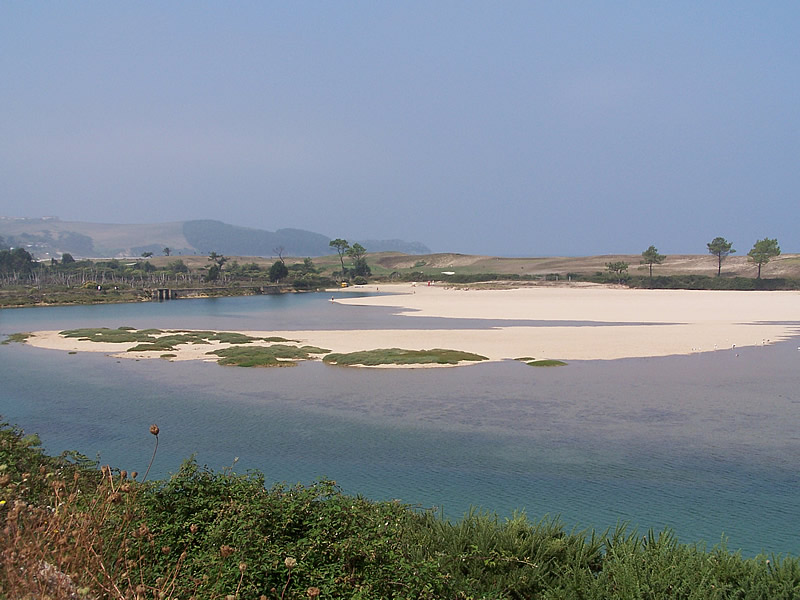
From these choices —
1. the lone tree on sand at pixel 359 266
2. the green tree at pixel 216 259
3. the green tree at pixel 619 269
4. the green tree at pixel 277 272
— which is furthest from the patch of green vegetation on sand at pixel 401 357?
the lone tree on sand at pixel 359 266

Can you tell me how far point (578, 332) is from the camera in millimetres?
44469

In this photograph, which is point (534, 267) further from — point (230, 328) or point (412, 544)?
point (412, 544)

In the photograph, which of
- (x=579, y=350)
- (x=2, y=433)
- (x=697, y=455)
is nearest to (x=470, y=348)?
(x=579, y=350)

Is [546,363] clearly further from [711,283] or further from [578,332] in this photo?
[711,283]

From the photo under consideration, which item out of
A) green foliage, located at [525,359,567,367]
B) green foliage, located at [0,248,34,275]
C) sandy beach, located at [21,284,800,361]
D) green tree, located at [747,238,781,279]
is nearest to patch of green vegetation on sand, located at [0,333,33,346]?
sandy beach, located at [21,284,800,361]

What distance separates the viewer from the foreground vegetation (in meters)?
5.95

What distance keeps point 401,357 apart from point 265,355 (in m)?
7.38

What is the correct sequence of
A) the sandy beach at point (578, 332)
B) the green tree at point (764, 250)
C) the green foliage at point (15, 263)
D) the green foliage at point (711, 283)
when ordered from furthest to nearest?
the green foliage at point (15, 263) < the green tree at point (764, 250) < the green foliage at point (711, 283) < the sandy beach at point (578, 332)

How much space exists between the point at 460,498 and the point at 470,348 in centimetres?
2311

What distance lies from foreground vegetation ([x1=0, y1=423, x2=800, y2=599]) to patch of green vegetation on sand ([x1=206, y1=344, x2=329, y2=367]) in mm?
23672

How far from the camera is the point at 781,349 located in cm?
3606

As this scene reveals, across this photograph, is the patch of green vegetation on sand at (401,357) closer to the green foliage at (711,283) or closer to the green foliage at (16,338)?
the green foliage at (16,338)

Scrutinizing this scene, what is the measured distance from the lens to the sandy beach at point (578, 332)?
36.9 m

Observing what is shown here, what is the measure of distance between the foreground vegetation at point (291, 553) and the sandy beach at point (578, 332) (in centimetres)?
2519
